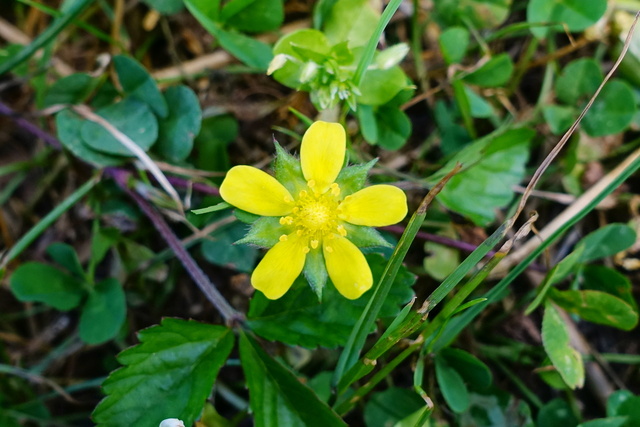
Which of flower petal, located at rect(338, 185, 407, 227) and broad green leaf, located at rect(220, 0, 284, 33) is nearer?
flower petal, located at rect(338, 185, 407, 227)

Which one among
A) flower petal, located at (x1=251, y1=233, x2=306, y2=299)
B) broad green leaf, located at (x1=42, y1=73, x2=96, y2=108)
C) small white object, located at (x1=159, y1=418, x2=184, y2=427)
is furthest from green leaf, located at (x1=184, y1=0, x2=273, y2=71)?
small white object, located at (x1=159, y1=418, x2=184, y2=427)

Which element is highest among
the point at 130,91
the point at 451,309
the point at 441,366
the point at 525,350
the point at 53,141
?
the point at 130,91

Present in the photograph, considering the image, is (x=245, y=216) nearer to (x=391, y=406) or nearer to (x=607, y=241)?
(x=391, y=406)

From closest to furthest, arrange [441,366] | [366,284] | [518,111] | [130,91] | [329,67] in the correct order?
[366,284], [329,67], [441,366], [130,91], [518,111]

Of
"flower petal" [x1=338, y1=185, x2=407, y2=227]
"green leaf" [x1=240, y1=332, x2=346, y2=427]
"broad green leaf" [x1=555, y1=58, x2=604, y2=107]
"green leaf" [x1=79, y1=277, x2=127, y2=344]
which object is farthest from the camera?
"broad green leaf" [x1=555, y1=58, x2=604, y2=107]

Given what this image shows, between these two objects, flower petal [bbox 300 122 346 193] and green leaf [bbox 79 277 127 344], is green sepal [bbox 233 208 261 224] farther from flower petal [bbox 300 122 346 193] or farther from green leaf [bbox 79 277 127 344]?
green leaf [bbox 79 277 127 344]

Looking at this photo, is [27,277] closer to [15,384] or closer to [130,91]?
[15,384]

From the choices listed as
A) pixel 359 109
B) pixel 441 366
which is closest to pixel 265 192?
pixel 359 109

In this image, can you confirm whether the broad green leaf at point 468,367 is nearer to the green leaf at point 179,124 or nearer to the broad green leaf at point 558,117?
the broad green leaf at point 558,117
